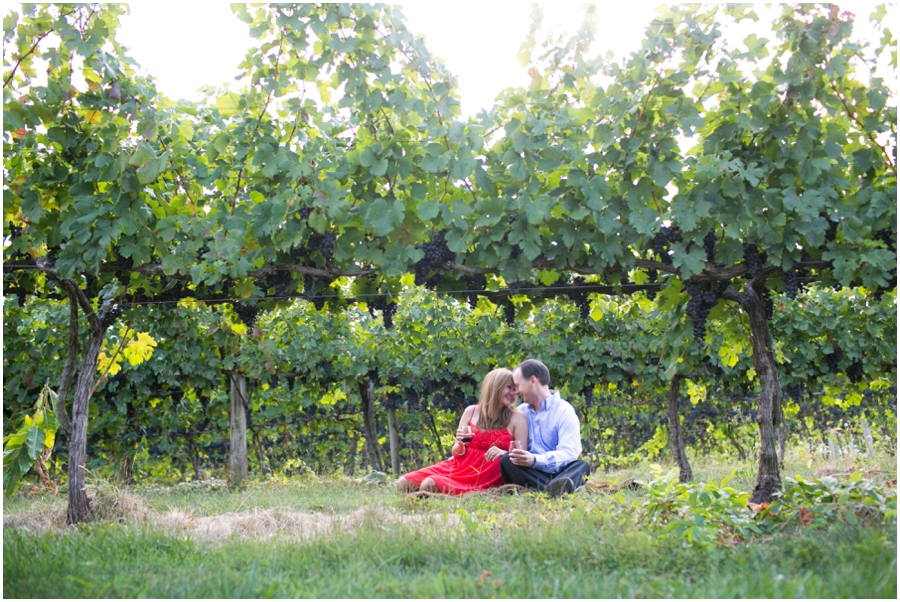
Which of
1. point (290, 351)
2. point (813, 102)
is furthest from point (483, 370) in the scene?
point (813, 102)

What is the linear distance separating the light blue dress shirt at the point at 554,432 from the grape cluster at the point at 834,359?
422cm

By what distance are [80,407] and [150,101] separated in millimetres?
1929

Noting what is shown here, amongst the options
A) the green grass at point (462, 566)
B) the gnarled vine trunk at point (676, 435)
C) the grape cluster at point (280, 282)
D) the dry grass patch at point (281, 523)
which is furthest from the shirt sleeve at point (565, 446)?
the gnarled vine trunk at point (676, 435)

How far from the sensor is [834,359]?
26.3 ft

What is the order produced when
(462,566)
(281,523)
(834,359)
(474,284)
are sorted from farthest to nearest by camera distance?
(834,359), (474,284), (281,523), (462,566)

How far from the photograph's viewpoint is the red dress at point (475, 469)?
17.1ft

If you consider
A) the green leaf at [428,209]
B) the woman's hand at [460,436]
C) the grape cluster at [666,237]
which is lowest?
the woman's hand at [460,436]

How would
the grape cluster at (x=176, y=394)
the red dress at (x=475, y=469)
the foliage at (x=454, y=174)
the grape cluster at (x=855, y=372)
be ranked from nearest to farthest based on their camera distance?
1. the foliage at (x=454, y=174)
2. the red dress at (x=475, y=469)
3. the grape cluster at (x=855, y=372)
4. the grape cluster at (x=176, y=394)

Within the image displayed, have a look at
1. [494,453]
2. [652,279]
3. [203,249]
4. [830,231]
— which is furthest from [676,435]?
[203,249]

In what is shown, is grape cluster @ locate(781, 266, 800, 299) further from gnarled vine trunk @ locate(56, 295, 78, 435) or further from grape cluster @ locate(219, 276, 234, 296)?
gnarled vine trunk @ locate(56, 295, 78, 435)

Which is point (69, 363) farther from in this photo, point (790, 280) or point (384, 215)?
point (790, 280)

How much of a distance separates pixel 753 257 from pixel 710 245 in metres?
0.21

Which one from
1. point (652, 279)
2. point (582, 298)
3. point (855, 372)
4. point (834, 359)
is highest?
point (652, 279)

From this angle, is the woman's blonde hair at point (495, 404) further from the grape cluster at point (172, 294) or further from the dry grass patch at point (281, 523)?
the grape cluster at point (172, 294)
